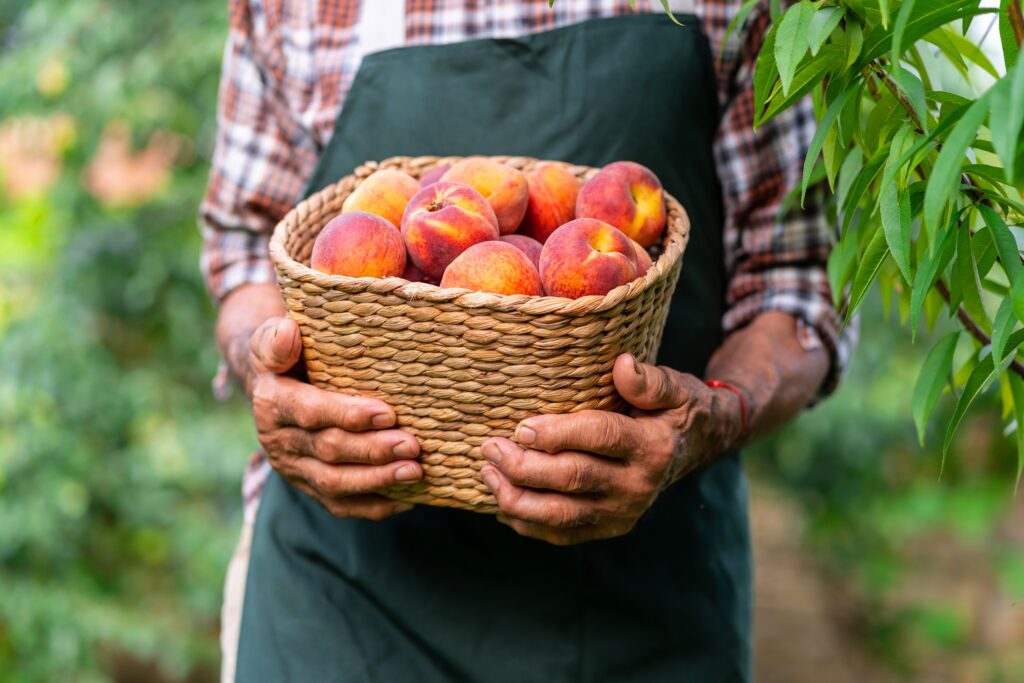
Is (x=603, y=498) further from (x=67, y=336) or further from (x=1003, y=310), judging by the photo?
(x=67, y=336)

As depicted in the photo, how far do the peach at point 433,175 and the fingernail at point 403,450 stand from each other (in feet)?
1.12

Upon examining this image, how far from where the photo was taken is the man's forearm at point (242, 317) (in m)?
1.48

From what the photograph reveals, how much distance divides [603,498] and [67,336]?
90.4 inches

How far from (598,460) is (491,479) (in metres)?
0.12

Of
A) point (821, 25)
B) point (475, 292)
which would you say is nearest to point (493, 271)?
point (475, 292)

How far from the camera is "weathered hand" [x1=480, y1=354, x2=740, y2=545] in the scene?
3.38 ft

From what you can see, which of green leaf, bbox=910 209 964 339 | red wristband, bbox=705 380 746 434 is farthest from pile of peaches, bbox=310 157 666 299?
green leaf, bbox=910 209 964 339

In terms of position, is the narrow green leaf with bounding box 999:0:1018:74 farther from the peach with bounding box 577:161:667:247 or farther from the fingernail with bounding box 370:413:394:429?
the fingernail with bounding box 370:413:394:429

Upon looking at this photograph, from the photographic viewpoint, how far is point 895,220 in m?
0.77

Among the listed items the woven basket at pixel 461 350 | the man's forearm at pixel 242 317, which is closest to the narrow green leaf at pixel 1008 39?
the woven basket at pixel 461 350

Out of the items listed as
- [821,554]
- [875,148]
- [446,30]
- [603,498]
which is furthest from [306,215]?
[821,554]

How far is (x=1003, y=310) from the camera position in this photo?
755mm

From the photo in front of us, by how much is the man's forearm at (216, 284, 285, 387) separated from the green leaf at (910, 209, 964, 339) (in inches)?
38.0

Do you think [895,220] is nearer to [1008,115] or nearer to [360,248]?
[1008,115]
